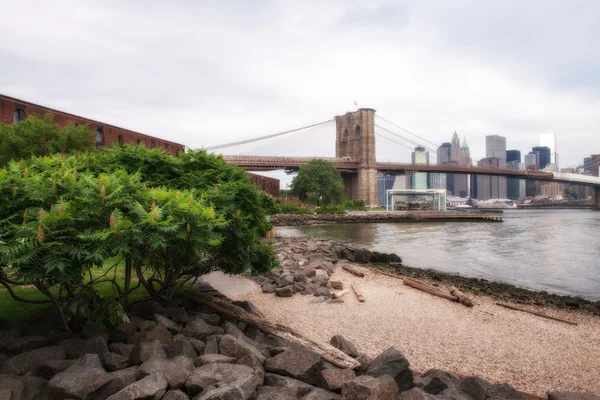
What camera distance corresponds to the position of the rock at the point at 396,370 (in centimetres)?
520

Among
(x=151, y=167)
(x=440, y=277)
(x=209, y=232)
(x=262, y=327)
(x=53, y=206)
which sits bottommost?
(x=440, y=277)

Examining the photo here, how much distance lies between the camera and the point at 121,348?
16.4 feet

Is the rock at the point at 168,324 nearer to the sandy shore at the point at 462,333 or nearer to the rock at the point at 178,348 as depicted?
the rock at the point at 178,348

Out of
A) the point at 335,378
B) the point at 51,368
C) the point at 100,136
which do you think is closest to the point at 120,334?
the point at 51,368

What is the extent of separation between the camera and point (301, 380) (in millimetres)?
4801

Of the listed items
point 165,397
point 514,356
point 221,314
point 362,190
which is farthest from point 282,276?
point 362,190

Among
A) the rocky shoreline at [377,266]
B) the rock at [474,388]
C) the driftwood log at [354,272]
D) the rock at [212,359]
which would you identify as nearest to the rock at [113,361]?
the rock at [212,359]

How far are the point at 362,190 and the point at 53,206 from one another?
297ft

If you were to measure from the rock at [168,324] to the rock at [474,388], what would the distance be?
3.80 m

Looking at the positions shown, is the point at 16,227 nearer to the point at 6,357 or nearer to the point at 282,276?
the point at 6,357

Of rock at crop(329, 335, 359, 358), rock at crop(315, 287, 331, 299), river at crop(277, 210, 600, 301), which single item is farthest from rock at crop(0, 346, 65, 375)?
river at crop(277, 210, 600, 301)

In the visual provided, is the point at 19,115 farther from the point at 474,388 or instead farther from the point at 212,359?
the point at 474,388

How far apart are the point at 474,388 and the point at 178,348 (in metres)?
3.66

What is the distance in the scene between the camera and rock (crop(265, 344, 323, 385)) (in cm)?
483
